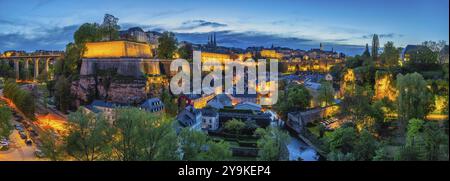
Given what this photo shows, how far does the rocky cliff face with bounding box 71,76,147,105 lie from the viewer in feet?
70.1

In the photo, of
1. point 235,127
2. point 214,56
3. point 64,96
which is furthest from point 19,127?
point 214,56

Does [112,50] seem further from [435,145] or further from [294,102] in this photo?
[435,145]

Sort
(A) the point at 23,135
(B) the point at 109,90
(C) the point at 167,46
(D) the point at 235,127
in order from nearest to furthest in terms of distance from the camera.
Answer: (A) the point at 23,135
(D) the point at 235,127
(B) the point at 109,90
(C) the point at 167,46

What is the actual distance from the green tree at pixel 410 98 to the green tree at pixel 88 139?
33.7 ft

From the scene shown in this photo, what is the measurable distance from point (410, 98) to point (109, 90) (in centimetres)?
1574

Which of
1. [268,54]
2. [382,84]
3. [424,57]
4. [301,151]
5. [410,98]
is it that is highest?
[268,54]

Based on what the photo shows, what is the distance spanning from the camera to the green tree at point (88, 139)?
7527 millimetres

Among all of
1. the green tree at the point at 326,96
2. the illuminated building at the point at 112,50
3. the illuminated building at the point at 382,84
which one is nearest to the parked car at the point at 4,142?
the illuminated building at the point at 112,50

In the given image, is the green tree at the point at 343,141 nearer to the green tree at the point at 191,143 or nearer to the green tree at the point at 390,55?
the green tree at the point at 191,143

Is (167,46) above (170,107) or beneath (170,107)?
above

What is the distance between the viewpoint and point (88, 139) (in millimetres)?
7531

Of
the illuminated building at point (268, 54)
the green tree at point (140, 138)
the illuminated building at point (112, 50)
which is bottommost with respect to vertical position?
the green tree at point (140, 138)

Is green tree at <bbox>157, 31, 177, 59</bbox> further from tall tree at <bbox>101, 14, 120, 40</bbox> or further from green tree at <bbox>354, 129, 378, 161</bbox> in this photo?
green tree at <bbox>354, 129, 378, 161</bbox>
